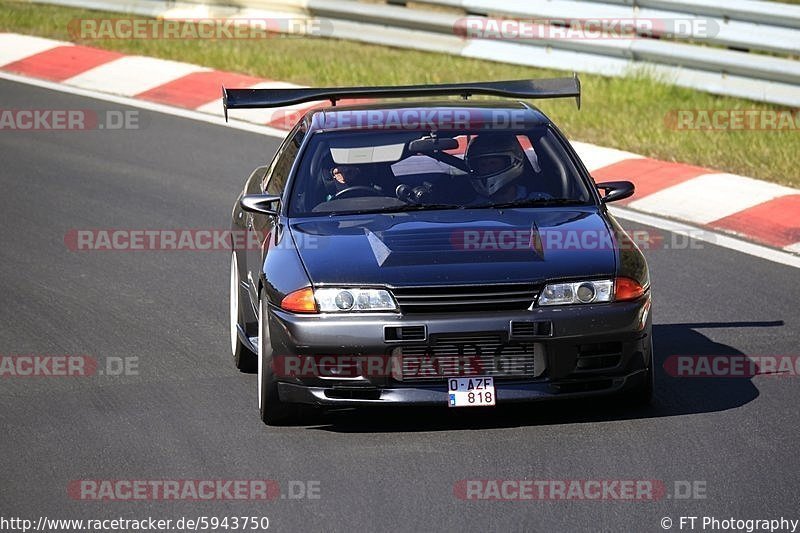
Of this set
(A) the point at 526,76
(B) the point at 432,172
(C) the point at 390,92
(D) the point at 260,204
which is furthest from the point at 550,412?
(A) the point at 526,76

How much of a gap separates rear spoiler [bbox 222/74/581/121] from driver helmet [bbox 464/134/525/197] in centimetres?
48

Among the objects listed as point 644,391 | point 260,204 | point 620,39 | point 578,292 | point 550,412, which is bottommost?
point 550,412

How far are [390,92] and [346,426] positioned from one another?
224cm

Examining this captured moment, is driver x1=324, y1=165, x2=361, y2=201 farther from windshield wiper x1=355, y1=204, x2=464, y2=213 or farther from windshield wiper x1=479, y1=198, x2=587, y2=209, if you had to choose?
windshield wiper x1=479, y1=198, x2=587, y2=209

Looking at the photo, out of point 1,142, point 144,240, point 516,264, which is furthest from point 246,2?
point 516,264

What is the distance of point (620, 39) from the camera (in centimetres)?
1595

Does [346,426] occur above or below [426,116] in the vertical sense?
below

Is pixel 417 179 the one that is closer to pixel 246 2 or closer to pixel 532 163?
pixel 532 163

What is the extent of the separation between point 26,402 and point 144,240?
12.4 feet

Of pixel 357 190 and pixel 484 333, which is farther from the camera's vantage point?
pixel 357 190

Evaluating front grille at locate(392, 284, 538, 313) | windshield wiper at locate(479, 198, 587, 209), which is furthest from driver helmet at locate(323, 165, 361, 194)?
front grille at locate(392, 284, 538, 313)

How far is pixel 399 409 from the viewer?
7957 mm

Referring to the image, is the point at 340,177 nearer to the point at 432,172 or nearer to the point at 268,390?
the point at 432,172

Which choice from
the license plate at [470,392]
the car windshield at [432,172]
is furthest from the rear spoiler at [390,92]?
the license plate at [470,392]
